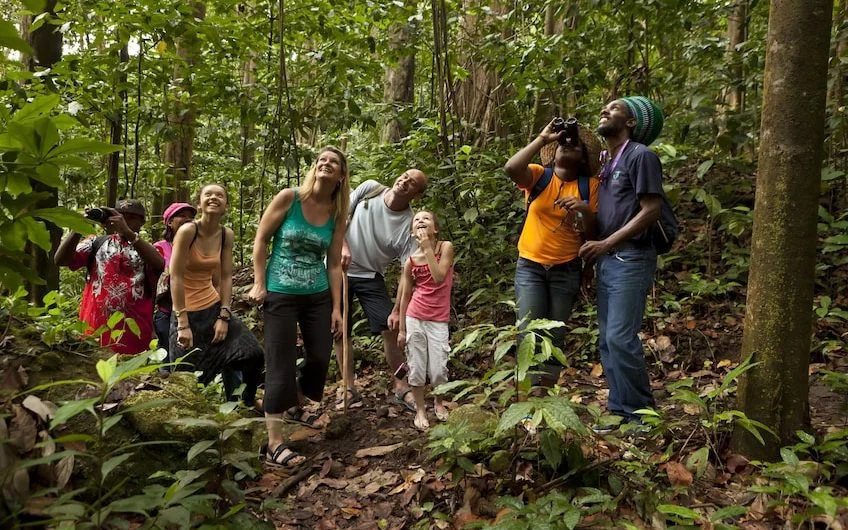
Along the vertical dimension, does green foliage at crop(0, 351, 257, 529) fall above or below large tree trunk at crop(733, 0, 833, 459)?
below

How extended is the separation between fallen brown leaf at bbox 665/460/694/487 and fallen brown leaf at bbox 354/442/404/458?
168cm

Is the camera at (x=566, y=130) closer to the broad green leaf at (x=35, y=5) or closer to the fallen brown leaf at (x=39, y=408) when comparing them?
the broad green leaf at (x=35, y=5)

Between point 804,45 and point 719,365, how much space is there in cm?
302

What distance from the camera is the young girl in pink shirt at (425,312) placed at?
4.36 m

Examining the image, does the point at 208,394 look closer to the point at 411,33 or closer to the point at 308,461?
the point at 308,461

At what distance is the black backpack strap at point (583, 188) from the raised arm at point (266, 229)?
1996 millimetres

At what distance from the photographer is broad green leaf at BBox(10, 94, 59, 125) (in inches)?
62.2

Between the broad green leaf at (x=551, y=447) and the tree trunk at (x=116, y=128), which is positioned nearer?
the broad green leaf at (x=551, y=447)

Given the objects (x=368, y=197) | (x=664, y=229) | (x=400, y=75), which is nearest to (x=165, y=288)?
(x=368, y=197)

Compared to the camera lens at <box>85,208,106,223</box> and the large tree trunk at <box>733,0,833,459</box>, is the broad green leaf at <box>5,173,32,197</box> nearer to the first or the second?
the camera lens at <box>85,208,106,223</box>

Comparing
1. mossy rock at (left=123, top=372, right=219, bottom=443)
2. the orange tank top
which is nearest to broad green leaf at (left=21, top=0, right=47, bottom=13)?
mossy rock at (left=123, top=372, right=219, bottom=443)

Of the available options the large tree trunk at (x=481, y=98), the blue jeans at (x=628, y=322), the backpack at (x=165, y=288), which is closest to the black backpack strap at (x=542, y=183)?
the blue jeans at (x=628, y=322)

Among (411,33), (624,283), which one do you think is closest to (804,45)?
(624,283)

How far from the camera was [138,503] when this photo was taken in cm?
195
